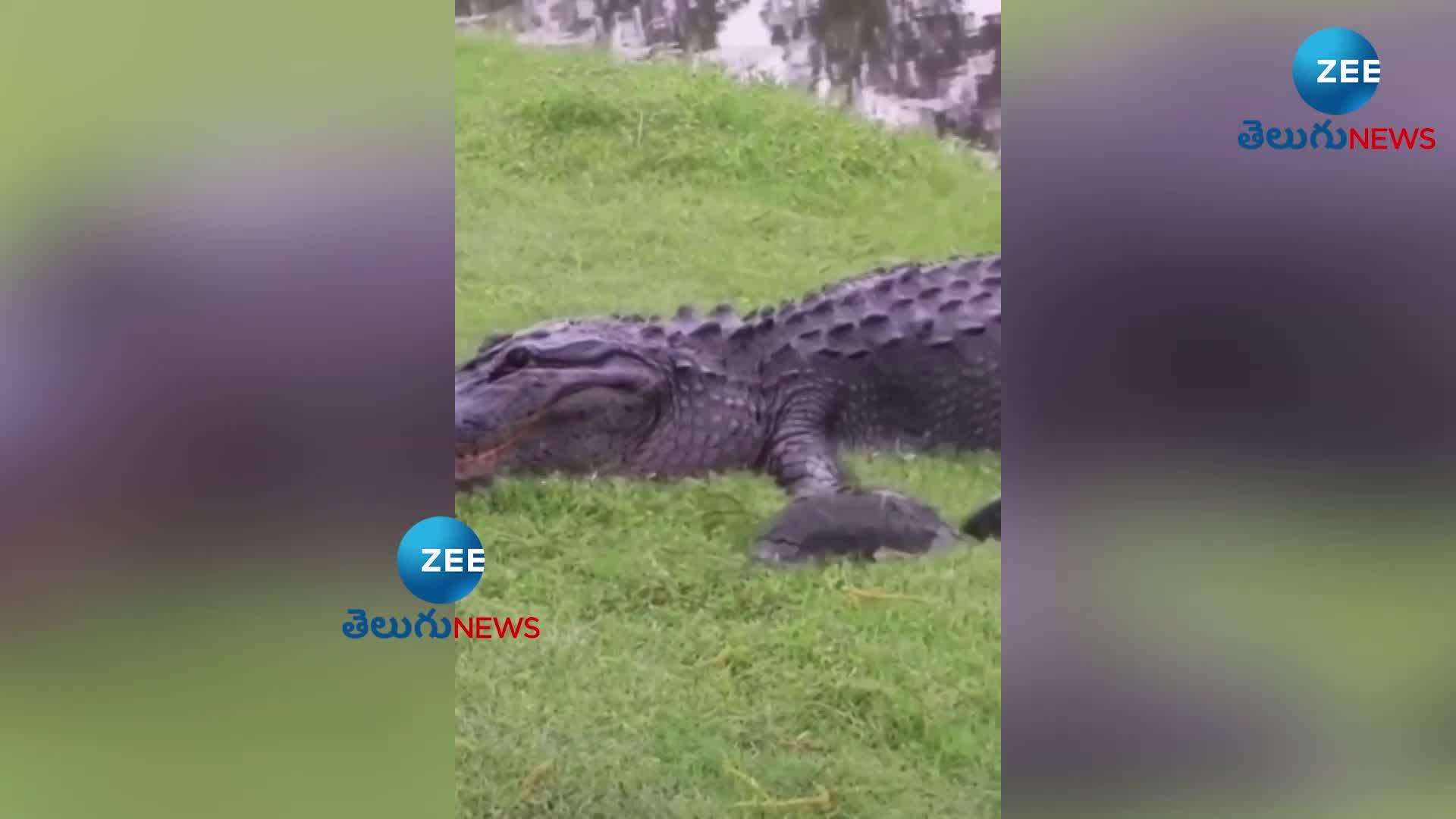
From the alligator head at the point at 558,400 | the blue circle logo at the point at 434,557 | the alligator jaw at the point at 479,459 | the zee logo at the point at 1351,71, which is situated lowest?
the blue circle logo at the point at 434,557

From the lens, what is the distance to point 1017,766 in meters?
1.69

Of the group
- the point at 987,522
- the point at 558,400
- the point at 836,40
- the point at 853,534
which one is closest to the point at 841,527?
the point at 853,534

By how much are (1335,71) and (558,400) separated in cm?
140

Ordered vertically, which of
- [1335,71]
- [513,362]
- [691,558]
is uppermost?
[1335,71]

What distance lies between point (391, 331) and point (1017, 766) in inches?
49.7

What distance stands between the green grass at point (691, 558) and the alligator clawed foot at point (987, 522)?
0.8 inches

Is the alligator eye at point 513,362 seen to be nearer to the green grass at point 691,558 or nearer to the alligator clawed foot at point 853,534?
the green grass at point 691,558

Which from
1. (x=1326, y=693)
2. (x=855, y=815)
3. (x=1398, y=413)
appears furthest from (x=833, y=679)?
(x=1398, y=413)

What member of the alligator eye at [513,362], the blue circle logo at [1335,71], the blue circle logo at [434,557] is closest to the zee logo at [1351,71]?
the blue circle logo at [1335,71]

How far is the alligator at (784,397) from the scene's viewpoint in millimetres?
1706

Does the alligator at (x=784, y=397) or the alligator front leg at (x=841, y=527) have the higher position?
the alligator at (x=784, y=397)

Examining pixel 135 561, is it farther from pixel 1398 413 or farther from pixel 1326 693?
pixel 1398 413

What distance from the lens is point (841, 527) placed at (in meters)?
1.71

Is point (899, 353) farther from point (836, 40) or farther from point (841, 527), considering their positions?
point (836, 40)
